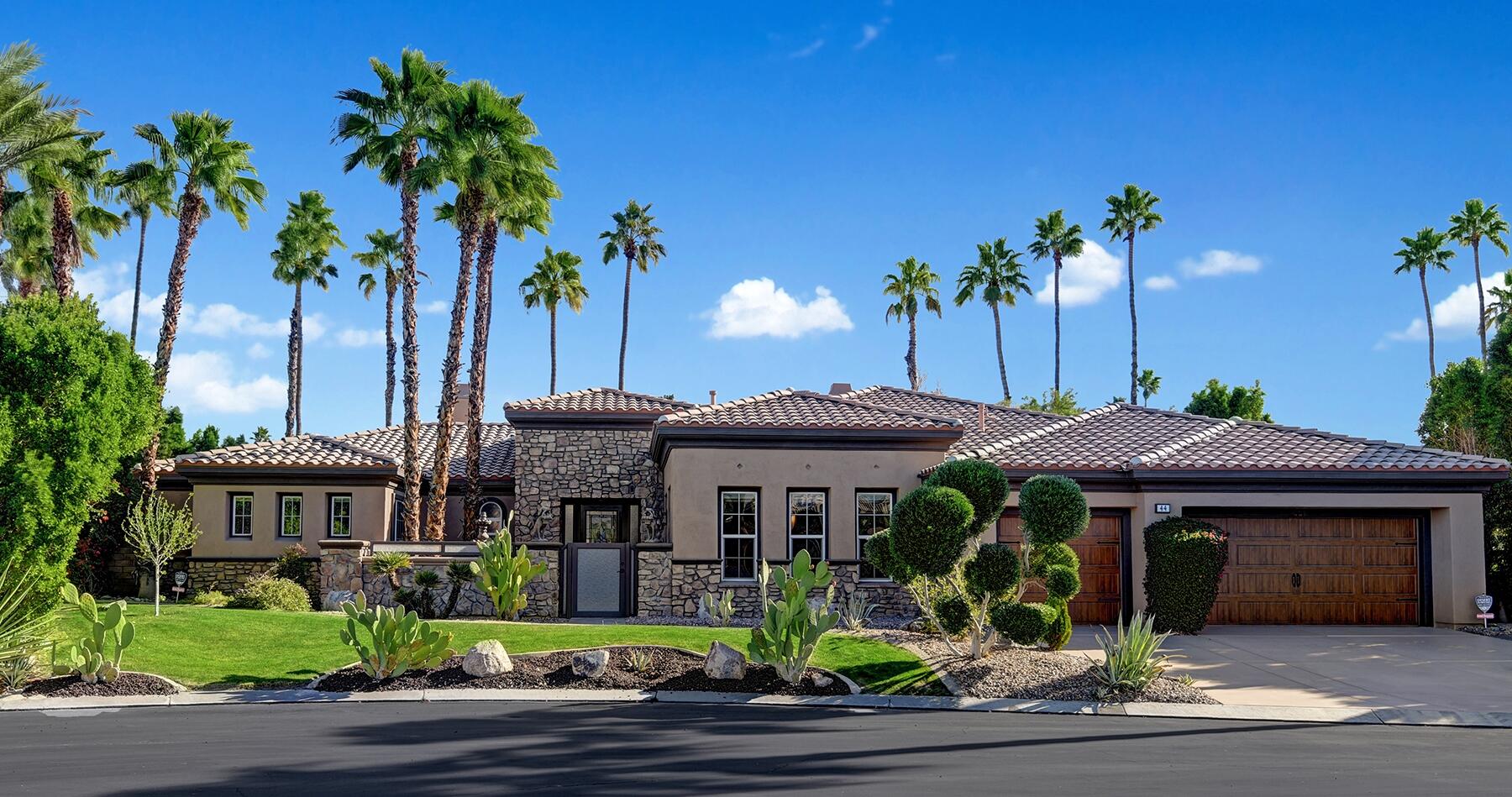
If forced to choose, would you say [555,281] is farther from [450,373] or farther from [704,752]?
[704,752]

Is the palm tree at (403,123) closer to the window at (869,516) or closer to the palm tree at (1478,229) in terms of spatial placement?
the window at (869,516)

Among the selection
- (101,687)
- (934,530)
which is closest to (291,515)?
(101,687)

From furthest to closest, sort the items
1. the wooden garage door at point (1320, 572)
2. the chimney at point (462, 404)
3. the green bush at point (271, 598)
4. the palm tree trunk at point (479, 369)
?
the chimney at point (462, 404) < the palm tree trunk at point (479, 369) < the green bush at point (271, 598) < the wooden garage door at point (1320, 572)

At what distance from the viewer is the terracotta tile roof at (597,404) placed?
28172mm

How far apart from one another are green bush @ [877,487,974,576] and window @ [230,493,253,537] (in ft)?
66.7

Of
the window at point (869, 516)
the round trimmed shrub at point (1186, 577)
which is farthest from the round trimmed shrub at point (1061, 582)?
the window at point (869, 516)

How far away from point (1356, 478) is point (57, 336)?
70.4 feet

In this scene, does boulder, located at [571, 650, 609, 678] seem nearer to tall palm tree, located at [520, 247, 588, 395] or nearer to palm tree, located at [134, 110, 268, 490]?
palm tree, located at [134, 110, 268, 490]

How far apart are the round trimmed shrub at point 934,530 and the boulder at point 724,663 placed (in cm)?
259

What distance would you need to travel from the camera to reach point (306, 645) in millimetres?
17641

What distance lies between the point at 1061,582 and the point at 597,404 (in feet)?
50.4

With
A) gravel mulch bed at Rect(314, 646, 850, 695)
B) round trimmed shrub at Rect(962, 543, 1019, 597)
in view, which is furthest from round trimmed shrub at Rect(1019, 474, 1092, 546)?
gravel mulch bed at Rect(314, 646, 850, 695)

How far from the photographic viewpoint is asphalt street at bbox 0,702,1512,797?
9.75 metres

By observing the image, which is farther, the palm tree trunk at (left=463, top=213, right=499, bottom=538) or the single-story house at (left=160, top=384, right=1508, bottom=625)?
the palm tree trunk at (left=463, top=213, right=499, bottom=538)
